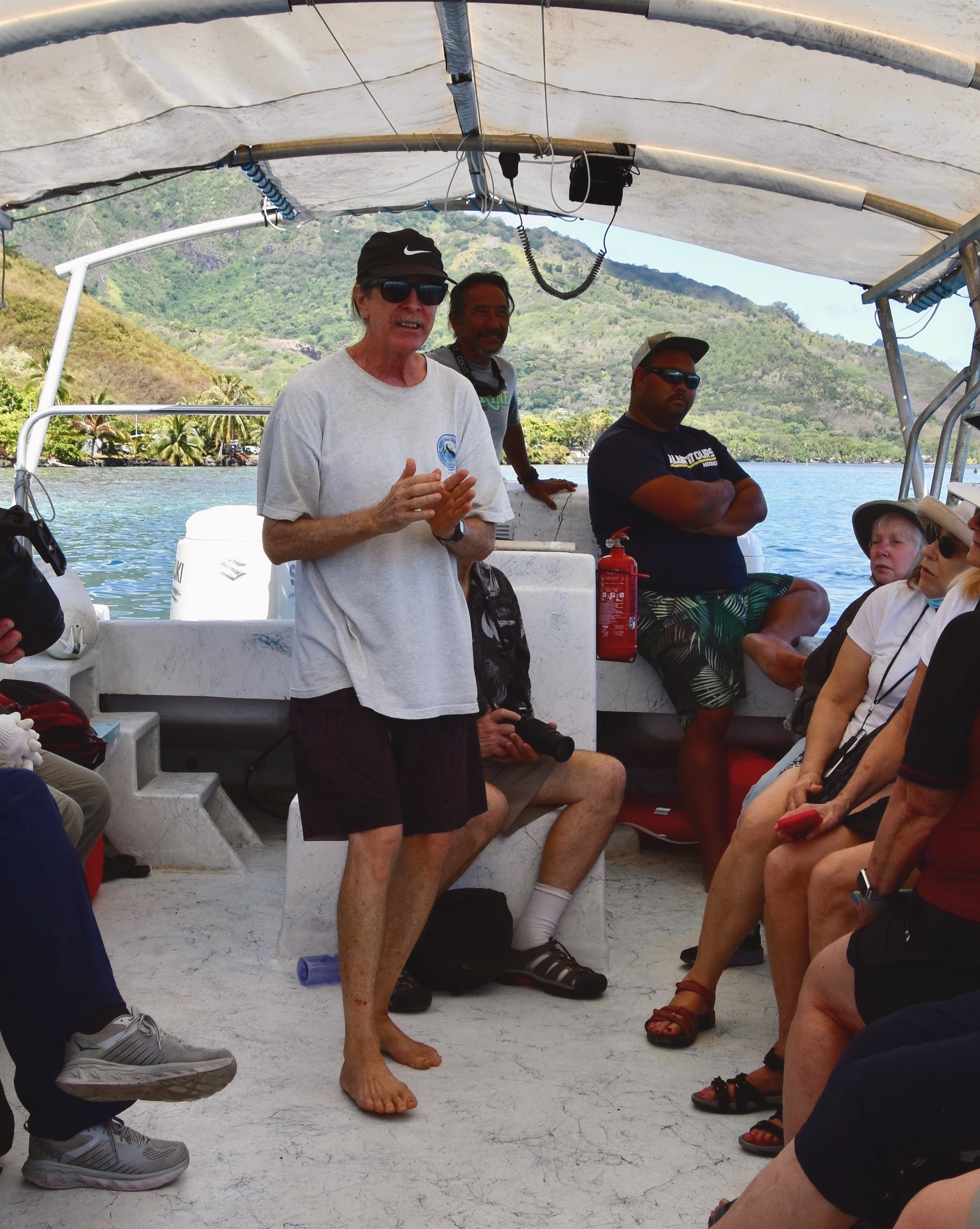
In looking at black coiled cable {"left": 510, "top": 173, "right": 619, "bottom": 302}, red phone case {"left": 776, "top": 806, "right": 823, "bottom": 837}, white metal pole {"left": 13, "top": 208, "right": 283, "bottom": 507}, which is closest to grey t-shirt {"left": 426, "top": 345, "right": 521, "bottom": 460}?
black coiled cable {"left": 510, "top": 173, "right": 619, "bottom": 302}

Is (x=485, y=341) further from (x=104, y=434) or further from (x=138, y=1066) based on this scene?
(x=104, y=434)

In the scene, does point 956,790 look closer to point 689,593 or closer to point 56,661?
point 689,593

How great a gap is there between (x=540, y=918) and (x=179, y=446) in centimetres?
6016

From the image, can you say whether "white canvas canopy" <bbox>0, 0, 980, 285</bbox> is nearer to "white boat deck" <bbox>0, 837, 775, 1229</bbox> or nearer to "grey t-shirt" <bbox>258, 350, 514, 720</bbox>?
"grey t-shirt" <bbox>258, 350, 514, 720</bbox>

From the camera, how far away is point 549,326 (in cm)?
5966

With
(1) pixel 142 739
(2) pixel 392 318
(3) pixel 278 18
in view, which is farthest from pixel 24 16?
(1) pixel 142 739

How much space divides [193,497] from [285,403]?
121 feet

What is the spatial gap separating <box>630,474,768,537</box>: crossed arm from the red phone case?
63.1 inches

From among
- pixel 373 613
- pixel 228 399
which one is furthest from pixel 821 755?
pixel 228 399

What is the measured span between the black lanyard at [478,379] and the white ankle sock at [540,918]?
1.96 meters

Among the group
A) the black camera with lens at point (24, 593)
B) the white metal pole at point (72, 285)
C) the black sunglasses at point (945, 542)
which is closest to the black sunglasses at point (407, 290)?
the black camera with lens at point (24, 593)

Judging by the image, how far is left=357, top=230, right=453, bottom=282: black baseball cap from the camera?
2.39m

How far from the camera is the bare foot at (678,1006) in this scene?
2576mm

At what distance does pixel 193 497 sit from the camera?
124ft
